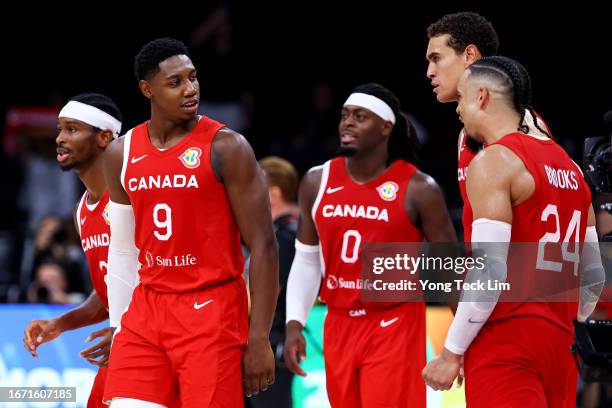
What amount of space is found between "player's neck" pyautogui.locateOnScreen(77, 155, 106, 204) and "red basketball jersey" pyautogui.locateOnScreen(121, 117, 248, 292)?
953mm

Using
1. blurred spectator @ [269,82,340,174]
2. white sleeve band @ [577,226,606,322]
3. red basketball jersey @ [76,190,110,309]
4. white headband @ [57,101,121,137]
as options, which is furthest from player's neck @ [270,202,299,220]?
blurred spectator @ [269,82,340,174]

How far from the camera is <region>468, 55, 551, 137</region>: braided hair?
156 inches

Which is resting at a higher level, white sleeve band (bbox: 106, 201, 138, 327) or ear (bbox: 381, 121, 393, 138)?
ear (bbox: 381, 121, 393, 138)

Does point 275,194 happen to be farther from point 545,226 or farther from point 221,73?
point 221,73

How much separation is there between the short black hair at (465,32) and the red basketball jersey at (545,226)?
2.98 feet

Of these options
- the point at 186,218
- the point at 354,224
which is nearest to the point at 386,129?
the point at 354,224

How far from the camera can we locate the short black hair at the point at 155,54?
4.48m

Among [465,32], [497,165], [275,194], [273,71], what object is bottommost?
[497,165]

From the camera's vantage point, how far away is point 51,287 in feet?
27.9

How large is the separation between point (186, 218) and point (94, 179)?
3.92 feet

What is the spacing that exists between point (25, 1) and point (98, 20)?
97 centimetres

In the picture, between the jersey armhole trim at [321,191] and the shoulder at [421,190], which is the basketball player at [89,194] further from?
the shoulder at [421,190]

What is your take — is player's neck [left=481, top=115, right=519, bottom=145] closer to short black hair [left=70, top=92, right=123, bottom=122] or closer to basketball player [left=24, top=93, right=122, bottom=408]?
→ basketball player [left=24, top=93, right=122, bottom=408]

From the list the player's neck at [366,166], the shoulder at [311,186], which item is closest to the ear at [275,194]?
the shoulder at [311,186]
